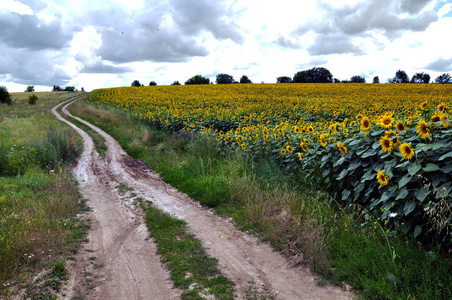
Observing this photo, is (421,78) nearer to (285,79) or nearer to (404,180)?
(285,79)

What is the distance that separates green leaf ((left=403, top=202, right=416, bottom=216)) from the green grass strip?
2.32 meters

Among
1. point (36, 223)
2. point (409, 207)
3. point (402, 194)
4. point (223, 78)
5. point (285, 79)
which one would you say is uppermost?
point (223, 78)

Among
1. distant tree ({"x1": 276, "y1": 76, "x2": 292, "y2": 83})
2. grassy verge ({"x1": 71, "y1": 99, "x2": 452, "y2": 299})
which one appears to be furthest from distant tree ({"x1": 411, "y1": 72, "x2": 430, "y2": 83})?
grassy verge ({"x1": 71, "y1": 99, "x2": 452, "y2": 299})

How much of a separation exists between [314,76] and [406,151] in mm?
63652

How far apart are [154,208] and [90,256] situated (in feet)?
6.57

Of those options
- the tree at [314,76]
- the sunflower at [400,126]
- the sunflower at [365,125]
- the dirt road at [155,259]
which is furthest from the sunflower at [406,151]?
the tree at [314,76]

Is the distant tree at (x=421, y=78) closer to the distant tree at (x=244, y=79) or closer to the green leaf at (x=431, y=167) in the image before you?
the distant tree at (x=244, y=79)

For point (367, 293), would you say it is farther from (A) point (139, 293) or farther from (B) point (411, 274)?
(A) point (139, 293)

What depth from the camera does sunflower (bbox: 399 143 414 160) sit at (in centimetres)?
389

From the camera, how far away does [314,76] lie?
209ft

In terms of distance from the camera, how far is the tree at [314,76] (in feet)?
207

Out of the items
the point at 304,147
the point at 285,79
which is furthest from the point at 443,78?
the point at 304,147

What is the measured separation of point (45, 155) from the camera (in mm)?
10125

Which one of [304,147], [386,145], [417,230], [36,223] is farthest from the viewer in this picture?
[304,147]
